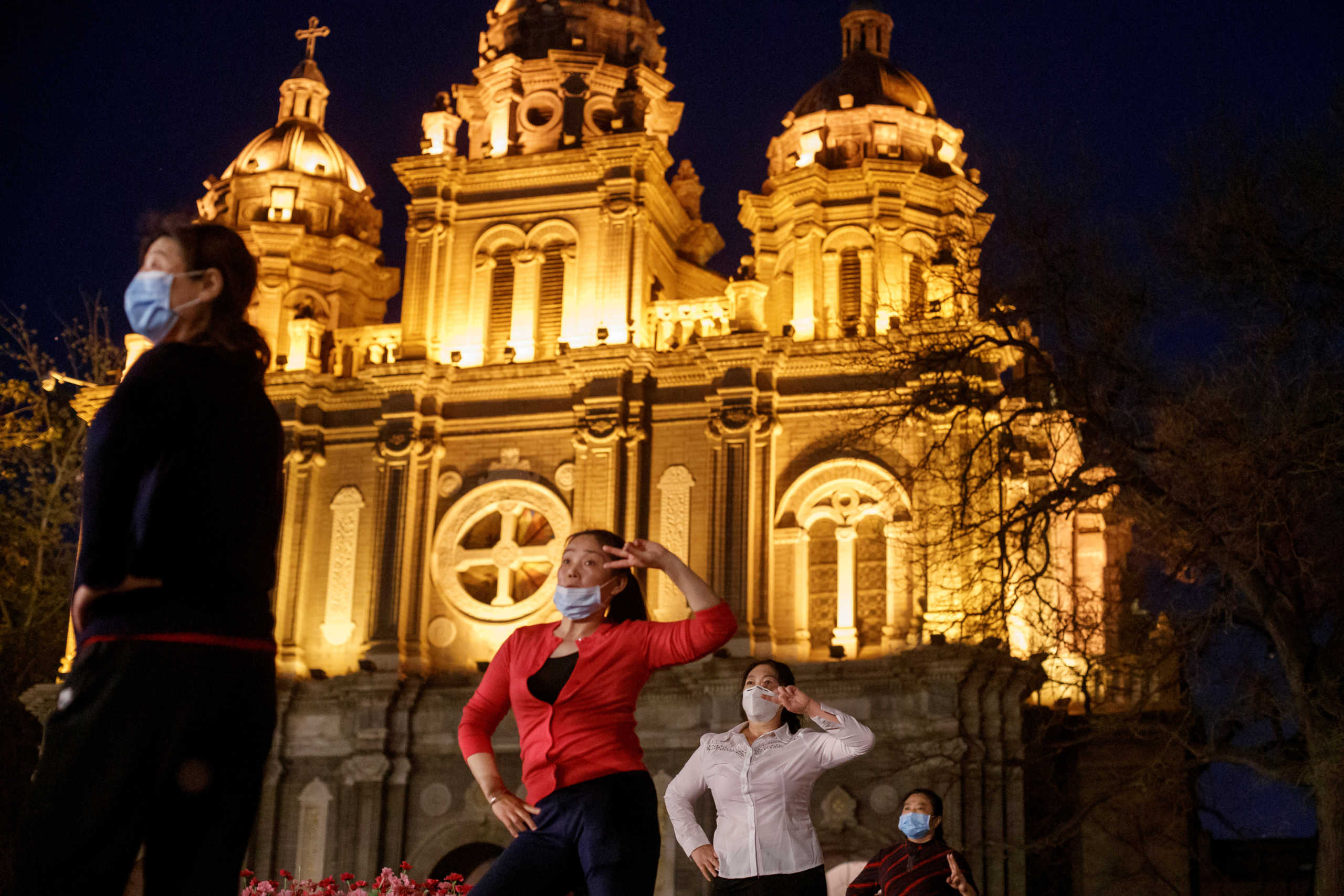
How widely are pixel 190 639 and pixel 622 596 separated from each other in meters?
2.58

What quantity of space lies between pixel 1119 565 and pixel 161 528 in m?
24.0

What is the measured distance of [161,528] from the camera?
433 centimetres

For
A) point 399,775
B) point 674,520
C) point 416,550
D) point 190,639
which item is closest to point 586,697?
point 190,639

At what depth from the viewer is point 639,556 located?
620 centimetres

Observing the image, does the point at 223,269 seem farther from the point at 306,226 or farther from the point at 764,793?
the point at 306,226

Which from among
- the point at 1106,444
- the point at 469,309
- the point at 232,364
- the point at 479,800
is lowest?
the point at 479,800

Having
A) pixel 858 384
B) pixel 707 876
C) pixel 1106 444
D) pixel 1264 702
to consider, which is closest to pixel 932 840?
pixel 707 876

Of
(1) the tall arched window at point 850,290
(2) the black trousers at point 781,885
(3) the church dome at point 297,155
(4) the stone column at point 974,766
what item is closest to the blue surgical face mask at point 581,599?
(2) the black trousers at point 781,885

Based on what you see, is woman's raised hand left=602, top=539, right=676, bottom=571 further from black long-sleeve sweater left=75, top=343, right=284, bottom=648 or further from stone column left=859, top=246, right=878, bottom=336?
stone column left=859, top=246, right=878, bottom=336

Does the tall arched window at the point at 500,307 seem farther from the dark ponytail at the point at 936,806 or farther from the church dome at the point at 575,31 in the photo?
the dark ponytail at the point at 936,806

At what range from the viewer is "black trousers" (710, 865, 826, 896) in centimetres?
788

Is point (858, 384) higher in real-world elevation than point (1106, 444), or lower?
higher

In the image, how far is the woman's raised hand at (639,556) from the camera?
6.15 metres

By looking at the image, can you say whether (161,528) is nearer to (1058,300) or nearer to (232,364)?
(232,364)
